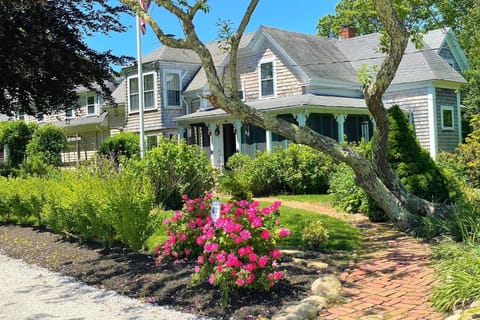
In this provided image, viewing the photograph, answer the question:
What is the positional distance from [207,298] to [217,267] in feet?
1.54

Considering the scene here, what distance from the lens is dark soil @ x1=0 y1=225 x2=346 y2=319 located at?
5219 mm

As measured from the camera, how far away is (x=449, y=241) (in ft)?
22.4

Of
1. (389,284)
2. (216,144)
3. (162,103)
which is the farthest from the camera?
(162,103)

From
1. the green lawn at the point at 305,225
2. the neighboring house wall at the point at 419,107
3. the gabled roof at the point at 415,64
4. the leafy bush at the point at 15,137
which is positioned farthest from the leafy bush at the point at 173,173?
the leafy bush at the point at 15,137

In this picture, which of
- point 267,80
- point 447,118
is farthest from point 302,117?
point 447,118

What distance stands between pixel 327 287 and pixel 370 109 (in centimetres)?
353

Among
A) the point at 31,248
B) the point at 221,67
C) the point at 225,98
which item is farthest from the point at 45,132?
the point at 225,98

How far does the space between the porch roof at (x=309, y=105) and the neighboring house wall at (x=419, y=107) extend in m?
1.92

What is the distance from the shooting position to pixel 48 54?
12539 mm

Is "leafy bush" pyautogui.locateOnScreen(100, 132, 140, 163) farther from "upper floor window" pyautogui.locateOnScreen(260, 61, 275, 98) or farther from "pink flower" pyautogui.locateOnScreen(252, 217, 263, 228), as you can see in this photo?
"pink flower" pyautogui.locateOnScreen(252, 217, 263, 228)

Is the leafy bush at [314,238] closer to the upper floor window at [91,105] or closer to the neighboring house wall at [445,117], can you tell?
the neighboring house wall at [445,117]

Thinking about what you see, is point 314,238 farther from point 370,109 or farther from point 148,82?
point 148,82

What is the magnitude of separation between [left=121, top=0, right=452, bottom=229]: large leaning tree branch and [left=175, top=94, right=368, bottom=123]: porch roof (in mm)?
10978

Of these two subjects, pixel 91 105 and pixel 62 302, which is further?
pixel 91 105
